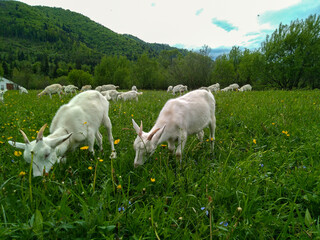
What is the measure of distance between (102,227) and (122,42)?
7298 inches

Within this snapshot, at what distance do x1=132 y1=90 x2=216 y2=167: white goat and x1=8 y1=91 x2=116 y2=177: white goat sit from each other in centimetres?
48

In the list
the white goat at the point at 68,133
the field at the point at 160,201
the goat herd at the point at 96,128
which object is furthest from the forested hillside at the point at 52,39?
the field at the point at 160,201

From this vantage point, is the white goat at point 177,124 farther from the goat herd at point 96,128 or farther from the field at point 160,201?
the field at point 160,201

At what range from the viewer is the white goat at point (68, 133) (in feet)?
6.66

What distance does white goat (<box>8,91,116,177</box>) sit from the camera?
6.66 ft

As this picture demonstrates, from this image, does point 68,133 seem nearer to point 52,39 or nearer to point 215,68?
point 215,68

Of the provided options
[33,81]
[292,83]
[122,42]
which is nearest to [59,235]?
[292,83]

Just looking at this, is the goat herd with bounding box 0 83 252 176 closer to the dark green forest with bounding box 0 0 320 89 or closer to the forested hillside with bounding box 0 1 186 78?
the dark green forest with bounding box 0 0 320 89

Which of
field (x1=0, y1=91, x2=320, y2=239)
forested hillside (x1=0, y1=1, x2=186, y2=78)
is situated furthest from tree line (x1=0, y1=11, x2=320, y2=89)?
forested hillside (x1=0, y1=1, x2=186, y2=78)

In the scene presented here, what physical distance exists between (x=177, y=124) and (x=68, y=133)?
187 centimetres

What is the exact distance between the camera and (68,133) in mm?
2762

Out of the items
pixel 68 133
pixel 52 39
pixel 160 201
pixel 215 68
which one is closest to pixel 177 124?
pixel 160 201

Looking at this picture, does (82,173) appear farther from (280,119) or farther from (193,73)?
(193,73)

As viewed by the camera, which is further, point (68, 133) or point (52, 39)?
point (52, 39)
